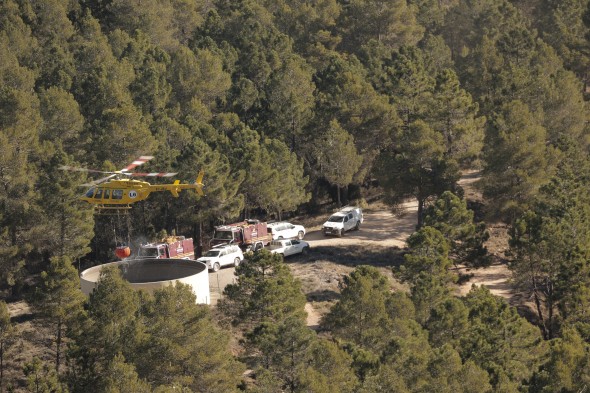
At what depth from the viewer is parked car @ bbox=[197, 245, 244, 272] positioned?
55344 millimetres

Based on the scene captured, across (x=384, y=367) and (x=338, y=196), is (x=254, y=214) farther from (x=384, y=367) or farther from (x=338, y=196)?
(x=384, y=367)

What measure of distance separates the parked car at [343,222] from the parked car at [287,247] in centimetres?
544

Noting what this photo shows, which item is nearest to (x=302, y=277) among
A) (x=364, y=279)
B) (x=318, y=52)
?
(x=364, y=279)

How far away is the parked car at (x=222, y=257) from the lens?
2179 inches

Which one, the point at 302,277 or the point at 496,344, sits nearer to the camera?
the point at 496,344

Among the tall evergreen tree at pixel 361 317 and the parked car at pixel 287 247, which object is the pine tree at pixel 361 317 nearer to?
the tall evergreen tree at pixel 361 317

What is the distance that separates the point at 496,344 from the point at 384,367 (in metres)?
6.74

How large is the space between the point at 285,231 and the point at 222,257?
7.72 meters

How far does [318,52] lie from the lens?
3757 inches

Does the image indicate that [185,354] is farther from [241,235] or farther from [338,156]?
[338,156]

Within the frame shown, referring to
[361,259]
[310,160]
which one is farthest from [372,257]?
[310,160]

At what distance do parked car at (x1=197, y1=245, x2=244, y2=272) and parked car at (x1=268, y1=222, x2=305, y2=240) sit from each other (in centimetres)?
496

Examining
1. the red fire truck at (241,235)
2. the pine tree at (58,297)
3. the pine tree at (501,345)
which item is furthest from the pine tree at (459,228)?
the pine tree at (58,297)

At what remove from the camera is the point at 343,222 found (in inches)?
2598
